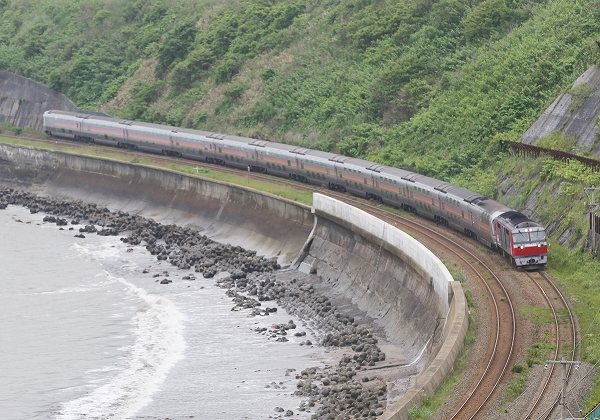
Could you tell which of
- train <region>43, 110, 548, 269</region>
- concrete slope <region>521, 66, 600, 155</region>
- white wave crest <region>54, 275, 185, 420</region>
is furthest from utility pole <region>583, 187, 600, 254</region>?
white wave crest <region>54, 275, 185, 420</region>

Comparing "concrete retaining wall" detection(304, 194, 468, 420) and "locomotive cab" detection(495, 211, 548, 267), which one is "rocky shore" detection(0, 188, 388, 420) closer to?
"concrete retaining wall" detection(304, 194, 468, 420)

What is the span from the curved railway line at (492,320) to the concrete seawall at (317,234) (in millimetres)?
1188

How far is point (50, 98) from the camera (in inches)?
4205

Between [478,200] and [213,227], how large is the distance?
24128 millimetres

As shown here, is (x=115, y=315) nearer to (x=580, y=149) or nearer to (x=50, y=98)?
(x=580, y=149)

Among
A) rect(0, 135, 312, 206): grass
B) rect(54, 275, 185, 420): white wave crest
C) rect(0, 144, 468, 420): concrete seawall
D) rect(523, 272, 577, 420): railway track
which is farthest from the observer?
rect(0, 135, 312, 206): grass

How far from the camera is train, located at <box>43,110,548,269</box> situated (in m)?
46.9

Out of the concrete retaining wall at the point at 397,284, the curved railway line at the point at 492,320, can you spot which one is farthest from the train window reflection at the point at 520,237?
the concrete retaining wall at the point at 397,284

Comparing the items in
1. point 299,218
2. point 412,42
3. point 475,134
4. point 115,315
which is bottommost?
point 115,315

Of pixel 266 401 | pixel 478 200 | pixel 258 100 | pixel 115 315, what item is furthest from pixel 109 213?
pixel 266 401

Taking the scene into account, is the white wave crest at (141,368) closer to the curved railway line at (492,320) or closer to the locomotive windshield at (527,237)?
the curved railway line at (492,320)

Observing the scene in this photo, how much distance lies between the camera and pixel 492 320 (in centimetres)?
3950

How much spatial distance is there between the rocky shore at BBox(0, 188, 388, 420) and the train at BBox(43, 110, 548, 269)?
8.06 meters

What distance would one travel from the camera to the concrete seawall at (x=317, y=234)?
41625 millimetres
